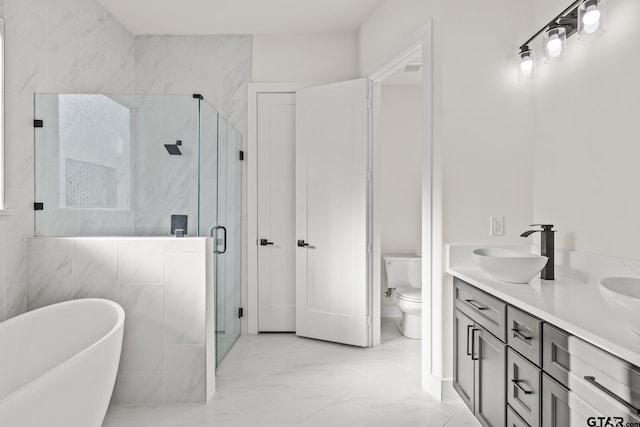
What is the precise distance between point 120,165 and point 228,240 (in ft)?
3.33

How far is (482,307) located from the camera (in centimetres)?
194

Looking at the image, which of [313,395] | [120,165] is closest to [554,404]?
[313,395]

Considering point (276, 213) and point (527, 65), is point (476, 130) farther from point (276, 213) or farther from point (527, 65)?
point (276, 213)

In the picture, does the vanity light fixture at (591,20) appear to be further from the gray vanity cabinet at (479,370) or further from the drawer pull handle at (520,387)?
the drawer pull handle at (520,387)

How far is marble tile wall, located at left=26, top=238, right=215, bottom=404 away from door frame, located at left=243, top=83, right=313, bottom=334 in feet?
4.53

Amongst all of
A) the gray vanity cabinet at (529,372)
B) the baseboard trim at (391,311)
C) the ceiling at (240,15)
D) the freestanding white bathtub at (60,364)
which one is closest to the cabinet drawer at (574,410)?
the gray vanity cabinet at (529,372)

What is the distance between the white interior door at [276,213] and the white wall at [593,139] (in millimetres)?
2125

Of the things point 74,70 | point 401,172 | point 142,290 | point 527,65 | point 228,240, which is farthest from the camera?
point 401,172

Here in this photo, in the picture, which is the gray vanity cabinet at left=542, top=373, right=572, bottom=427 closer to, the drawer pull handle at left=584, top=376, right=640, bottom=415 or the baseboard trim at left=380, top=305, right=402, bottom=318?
the drawer pull handle at left=584, top=376, right=640, bottom=415

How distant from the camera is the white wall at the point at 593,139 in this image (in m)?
1.73

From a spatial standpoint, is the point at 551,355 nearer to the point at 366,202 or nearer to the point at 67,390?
the point at 67,390

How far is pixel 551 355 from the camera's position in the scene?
1.37 meters

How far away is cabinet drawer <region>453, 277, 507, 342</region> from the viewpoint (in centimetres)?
176

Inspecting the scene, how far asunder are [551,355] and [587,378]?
0.60 ft
